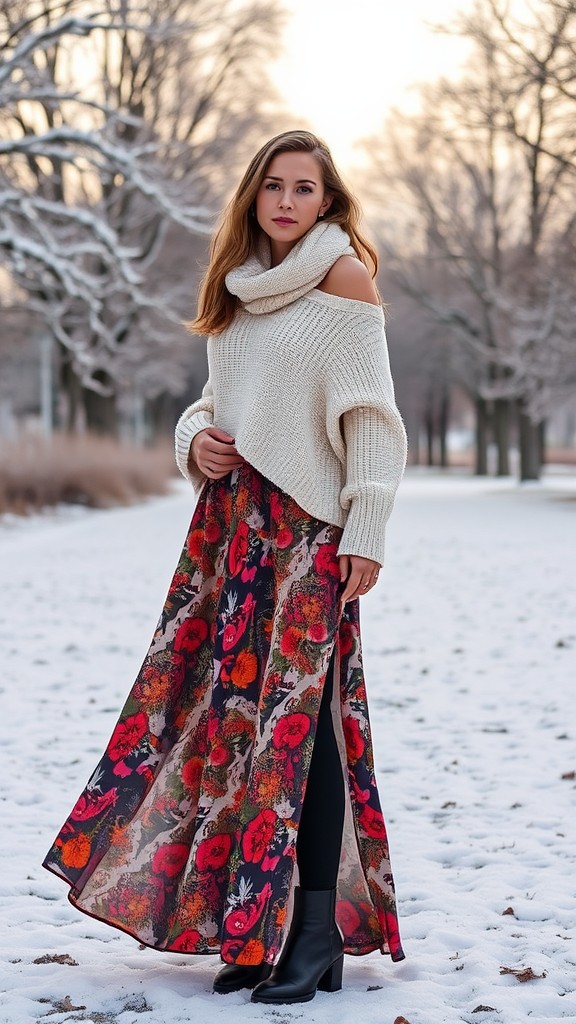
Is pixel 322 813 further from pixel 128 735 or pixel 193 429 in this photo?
pixel 193 429

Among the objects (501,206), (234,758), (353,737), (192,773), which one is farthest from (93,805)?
(501,206)

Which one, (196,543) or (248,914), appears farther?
(196,543)

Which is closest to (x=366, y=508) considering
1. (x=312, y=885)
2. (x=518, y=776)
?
(x=312, y=885)

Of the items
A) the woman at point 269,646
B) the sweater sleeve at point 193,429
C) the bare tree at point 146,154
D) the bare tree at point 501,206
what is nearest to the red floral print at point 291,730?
the woman at point 269,646

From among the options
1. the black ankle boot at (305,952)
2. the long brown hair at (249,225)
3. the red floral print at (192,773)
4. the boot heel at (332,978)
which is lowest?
the boot heel at (332,978)

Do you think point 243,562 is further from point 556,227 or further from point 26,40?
point 556,227

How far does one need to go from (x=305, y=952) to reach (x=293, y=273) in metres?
1.39

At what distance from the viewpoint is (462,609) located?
336 inches

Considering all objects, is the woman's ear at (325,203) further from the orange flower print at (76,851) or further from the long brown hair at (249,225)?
the orange flower print at (76,851)

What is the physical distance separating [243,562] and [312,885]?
2.23ft

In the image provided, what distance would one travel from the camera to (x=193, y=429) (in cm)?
270

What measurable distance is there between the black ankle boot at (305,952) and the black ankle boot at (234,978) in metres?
0.06

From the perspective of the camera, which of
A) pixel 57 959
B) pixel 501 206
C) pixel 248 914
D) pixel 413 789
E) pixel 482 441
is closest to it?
pixel 248 914

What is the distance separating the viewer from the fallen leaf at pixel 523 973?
269cm
